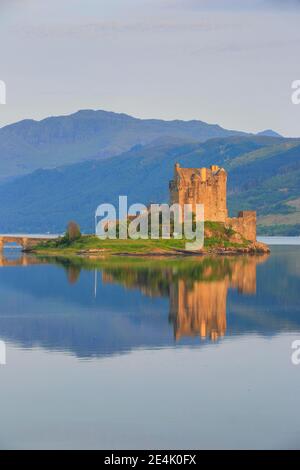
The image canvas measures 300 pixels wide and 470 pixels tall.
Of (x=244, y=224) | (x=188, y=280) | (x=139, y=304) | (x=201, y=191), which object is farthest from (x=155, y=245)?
(x=139, y=304)

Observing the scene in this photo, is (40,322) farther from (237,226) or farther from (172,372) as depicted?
(237,226)

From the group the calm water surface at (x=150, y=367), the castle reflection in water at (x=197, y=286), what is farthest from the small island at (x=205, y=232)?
the calm water surface at (x=150, y=367)

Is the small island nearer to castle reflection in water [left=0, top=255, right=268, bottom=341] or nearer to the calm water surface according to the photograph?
castle reflection in water [left=0, top=255, right=268, bottom=341]

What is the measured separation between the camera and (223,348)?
4294 centimetres

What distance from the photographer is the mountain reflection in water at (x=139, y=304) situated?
46.7 m

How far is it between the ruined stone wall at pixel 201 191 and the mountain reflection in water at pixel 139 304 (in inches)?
1152

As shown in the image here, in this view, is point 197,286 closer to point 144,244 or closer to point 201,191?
point 144,244

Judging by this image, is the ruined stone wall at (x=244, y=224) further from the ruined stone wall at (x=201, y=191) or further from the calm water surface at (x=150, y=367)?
the calm water surface at (x=150, y=367)

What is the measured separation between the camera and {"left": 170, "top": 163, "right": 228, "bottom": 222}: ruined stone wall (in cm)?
12862

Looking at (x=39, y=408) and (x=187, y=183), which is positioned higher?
(x=187, y=183)
